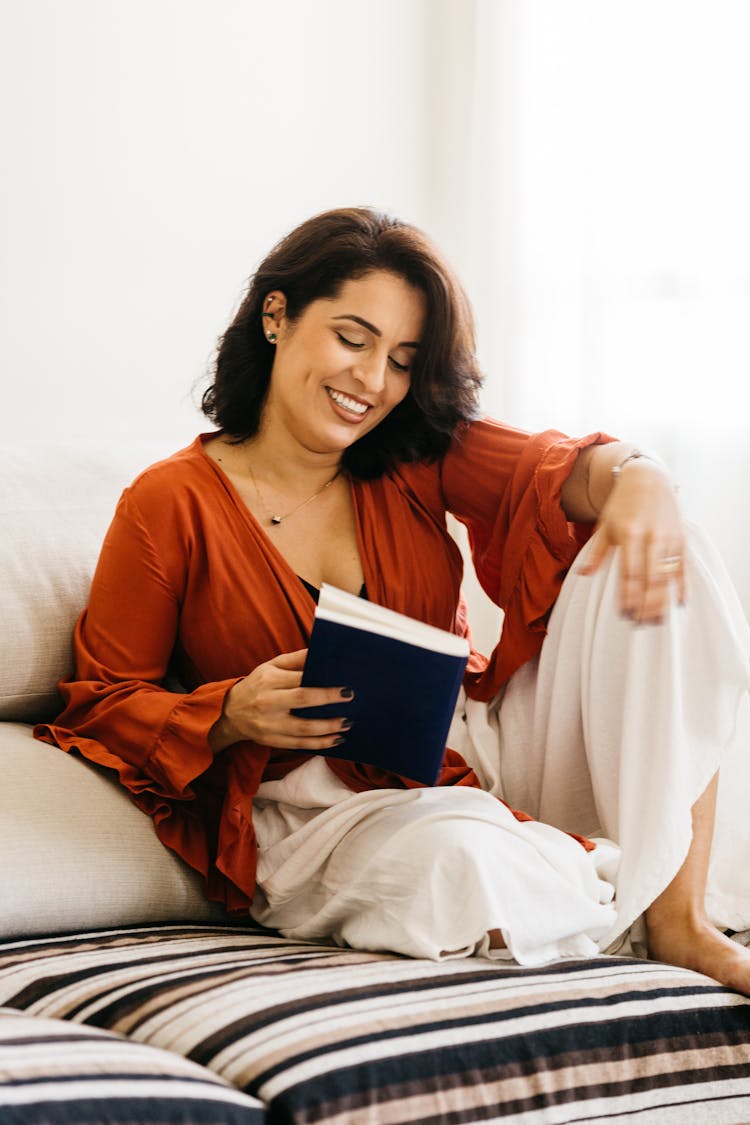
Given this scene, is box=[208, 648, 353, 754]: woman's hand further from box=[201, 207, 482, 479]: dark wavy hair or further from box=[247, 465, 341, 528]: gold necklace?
box=[201, 207, 482, 479]: dark wavy hair

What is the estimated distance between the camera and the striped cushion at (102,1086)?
927 mm

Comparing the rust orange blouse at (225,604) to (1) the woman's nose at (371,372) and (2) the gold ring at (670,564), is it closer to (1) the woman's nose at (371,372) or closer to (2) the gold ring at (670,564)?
(1) the woman's nose at (371,372)

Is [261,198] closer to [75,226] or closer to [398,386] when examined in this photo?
[75,226]

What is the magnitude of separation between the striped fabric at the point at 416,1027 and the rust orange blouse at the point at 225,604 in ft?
0.75

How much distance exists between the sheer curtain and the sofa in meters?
1.48

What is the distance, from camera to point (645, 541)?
137cm

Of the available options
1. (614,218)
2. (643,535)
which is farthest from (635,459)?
(614,218)

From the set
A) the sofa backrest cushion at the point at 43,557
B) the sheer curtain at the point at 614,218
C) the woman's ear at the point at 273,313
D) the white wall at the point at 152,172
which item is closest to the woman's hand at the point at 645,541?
the woman's ear at the point at 273,313

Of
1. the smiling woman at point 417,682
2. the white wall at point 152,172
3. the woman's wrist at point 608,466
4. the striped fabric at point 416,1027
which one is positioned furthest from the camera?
the white wall at point 152,172

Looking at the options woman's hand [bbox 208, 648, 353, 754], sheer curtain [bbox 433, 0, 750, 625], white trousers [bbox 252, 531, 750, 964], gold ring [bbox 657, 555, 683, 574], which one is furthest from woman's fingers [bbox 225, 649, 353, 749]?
sheer curtain [bbox 433, 0, 750, 625]

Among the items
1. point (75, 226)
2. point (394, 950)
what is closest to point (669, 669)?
point (394, 950)

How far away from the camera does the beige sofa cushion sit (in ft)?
4.67

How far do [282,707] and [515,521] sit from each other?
1.53ft

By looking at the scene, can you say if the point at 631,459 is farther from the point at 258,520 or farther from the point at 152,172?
the point at 152,172
